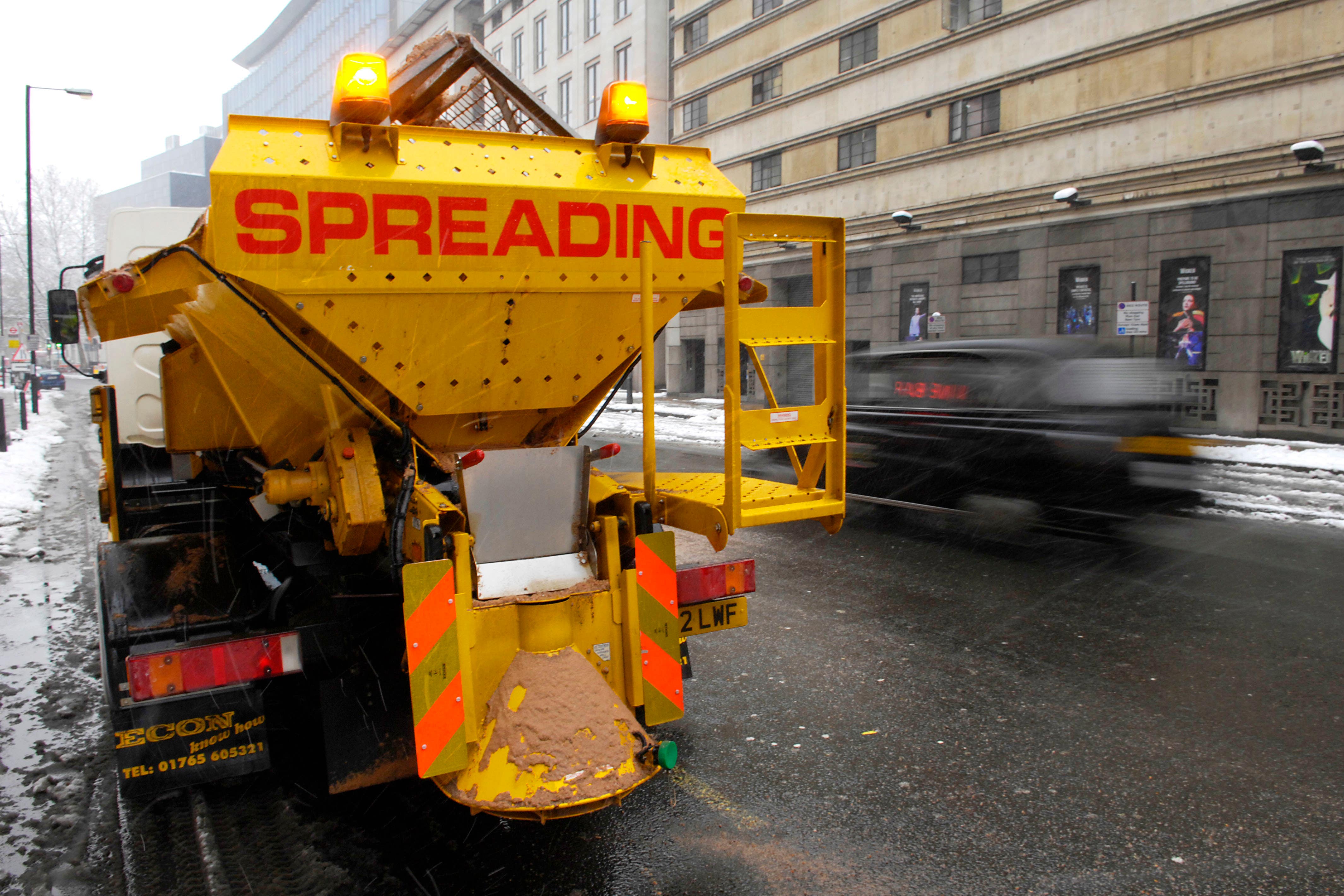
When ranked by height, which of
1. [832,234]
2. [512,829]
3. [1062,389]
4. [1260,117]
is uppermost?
[1260,117]

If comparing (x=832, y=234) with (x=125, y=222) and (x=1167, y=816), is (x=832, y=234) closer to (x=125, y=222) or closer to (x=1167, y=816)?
(x=1167, y=816)

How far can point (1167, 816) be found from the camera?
3.52 metres

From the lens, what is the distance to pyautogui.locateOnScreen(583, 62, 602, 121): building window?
125 ft

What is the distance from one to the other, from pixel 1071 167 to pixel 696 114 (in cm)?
1643

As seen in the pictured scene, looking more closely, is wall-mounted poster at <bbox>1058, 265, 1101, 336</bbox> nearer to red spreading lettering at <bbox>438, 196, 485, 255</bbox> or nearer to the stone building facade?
the stone building facade

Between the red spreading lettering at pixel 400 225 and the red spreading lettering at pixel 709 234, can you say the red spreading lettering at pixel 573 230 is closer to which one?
the red spreading lettering at pixel 709 234

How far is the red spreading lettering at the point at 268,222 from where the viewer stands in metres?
3.09

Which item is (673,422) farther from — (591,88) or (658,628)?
(591,88)

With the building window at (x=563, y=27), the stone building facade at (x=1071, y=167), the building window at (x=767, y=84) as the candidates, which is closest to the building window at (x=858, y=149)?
the stone building facade at (x=1071, y=167)

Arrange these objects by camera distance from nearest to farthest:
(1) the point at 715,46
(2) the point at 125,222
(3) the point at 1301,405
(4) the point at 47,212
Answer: (2) the point at 125,222 < (3) the point at 1301,405 < (1) the point at 715,46 < (4) the point at 47,212

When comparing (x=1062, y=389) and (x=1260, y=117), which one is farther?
(x=1260, y=117)

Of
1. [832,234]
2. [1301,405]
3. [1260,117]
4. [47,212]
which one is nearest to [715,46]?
[1260,117]


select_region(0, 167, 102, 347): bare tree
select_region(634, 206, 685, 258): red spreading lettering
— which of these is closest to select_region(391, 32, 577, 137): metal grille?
select_region(634, 206, 685, 258): red spreading lettering

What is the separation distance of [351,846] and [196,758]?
78 centimetres
